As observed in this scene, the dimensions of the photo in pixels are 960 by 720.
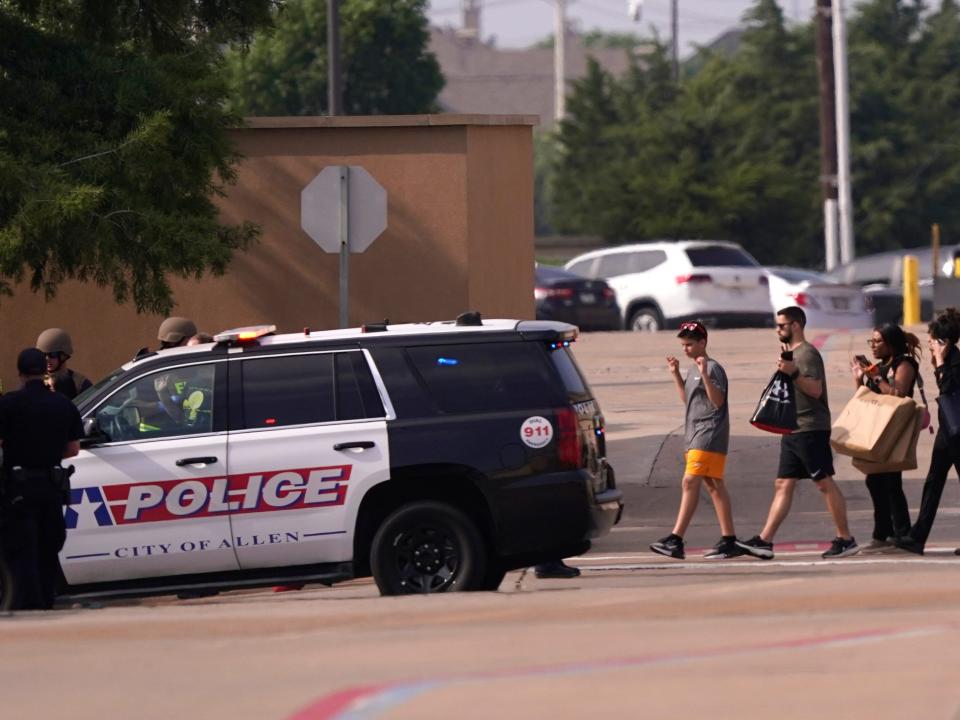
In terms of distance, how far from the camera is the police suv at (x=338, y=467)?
31.8 ft

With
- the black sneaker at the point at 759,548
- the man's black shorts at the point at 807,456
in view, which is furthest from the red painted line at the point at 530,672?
the man's black shorts at the point at 807,456

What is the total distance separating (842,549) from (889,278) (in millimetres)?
22905

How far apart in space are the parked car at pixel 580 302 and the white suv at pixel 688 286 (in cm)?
39

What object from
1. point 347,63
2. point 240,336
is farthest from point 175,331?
point 347,63

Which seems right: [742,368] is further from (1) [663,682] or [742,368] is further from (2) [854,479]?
(1) [663,682]

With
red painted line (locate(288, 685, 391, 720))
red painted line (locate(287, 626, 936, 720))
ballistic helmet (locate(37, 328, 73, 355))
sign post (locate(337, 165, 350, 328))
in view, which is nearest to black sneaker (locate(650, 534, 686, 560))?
red painted line (locate(287, 626, 936, 720))

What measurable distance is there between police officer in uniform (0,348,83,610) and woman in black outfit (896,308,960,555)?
5.46 m

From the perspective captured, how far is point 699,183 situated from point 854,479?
32456 millimetres

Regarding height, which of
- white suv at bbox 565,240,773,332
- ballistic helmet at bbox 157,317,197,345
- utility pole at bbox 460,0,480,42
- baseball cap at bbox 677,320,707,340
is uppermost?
utility pole at bbox 460,0,480,42

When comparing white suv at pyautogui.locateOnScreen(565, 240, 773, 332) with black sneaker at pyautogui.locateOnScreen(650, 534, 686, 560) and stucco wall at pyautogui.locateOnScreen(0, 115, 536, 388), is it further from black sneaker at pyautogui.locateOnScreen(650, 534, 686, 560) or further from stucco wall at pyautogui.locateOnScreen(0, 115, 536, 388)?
black sneaker at pyautogui.locateOnScreen(650, 534, 686, 560)

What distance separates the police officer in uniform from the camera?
9438 millimetres

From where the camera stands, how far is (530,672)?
291 inches

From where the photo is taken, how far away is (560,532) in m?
9.73

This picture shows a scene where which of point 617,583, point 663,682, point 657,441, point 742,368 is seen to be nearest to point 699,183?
point 742,368
